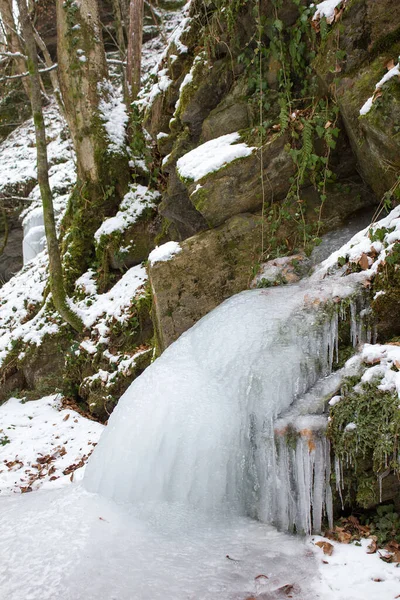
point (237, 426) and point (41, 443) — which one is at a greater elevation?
point (237, 426)

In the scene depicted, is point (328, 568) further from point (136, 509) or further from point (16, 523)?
point (16, 523)

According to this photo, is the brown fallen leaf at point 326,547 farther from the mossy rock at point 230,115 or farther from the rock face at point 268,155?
the mossy rock at point 230,115

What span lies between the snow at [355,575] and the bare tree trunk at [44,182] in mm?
4987

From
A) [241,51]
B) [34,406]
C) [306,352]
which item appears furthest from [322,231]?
[34,406]

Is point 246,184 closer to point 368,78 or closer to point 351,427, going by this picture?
point 368,78

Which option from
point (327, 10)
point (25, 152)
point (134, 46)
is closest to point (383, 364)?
point (327, 10)

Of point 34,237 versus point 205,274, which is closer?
point 205,274

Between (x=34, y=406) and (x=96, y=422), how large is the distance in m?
1.26

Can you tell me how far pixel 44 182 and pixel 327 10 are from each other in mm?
4266

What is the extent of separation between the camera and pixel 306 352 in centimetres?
337

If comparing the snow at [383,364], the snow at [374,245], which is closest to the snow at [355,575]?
the snow at [383,364]

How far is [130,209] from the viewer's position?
6906 mm

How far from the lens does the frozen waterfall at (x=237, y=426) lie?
3.00 meters

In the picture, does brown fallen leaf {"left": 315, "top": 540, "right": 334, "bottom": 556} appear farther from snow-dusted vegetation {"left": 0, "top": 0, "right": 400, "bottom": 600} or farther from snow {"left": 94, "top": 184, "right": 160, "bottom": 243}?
snow {"left": 94, "top": 184, "right": 160, "bottom": 243}
